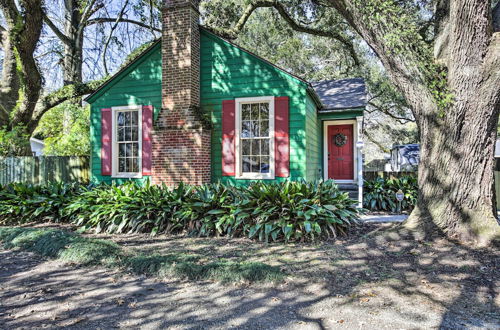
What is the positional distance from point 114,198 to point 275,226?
3684 millimetres

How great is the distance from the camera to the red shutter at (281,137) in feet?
26.2

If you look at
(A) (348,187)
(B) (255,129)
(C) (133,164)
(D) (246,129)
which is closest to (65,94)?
(C) (133,164)

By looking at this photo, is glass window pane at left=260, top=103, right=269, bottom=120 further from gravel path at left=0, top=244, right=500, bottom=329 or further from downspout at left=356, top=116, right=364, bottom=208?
gravel path at left=0, top=244, right=500, bottom=329

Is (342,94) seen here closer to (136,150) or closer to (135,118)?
(135,118)

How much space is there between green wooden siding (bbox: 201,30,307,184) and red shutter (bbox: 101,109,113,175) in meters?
2.87

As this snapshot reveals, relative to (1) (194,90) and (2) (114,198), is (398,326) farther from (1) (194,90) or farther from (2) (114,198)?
(1) (194,90)

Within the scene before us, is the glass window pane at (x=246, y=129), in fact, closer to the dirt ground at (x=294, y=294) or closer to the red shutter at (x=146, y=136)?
the red shutter at (x=146, y=136)

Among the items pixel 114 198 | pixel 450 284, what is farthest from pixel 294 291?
pixel 114 198

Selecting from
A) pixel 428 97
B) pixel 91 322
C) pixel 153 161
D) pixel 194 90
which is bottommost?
pixel 91 322

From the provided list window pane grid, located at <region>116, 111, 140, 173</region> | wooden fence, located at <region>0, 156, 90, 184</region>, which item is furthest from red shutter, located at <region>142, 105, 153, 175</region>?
wooden fence, located at <region>0, 156, 90, 184</region>

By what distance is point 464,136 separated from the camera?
501cm

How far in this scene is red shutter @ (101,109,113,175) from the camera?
366 inches

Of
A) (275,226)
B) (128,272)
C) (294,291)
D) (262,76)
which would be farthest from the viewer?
(262,76)

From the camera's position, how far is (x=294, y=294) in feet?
11.3
